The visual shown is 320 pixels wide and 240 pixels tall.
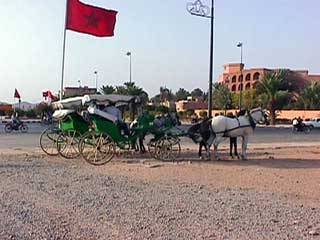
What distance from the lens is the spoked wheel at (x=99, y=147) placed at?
1780 cm

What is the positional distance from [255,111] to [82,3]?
8745mm

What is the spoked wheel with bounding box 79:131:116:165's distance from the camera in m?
17.8

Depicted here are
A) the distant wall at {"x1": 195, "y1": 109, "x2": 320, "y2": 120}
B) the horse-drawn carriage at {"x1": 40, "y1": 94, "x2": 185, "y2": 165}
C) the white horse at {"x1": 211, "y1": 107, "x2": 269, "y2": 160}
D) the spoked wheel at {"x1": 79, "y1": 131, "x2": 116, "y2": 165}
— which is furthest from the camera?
the distant wall at {"x1": 195, "y1": 109, "x2": 320, "y2": 120}

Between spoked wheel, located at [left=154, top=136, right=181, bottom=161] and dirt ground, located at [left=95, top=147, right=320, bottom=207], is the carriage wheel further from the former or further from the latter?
dirt ground, located at [left=95, top=147, right=320, bottom=207]

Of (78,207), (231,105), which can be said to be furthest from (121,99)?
(231,105)

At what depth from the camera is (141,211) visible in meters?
9.30

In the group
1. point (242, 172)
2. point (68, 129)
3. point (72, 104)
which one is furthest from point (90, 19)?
point (242, 172)

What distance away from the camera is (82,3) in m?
24.2

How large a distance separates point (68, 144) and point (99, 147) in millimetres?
2253

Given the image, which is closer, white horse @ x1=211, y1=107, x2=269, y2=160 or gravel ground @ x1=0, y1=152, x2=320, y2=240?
gravel ground @ x1=0, y1=152, x2=320, y2=240

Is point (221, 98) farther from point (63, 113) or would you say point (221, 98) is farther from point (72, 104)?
point (63, 113)

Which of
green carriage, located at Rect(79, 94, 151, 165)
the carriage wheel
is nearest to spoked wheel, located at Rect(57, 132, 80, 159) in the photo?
green carriage, located at Rect(79, 94, 151, 165)

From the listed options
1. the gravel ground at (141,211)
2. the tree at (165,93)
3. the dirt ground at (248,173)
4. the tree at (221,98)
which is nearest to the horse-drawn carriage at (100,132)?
the dirt ground at (248,173)

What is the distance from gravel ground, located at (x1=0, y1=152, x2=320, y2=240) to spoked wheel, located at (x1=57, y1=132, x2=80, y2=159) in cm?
563
